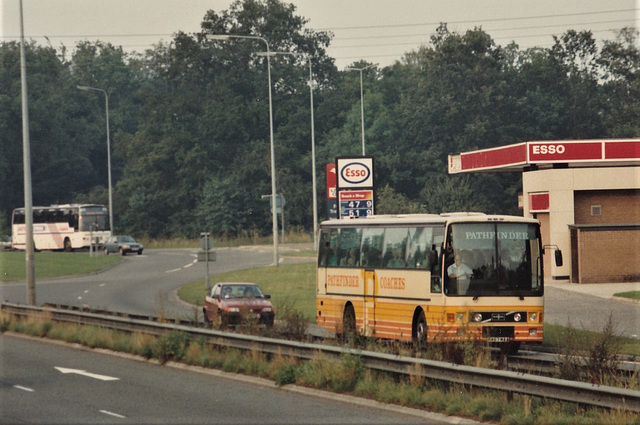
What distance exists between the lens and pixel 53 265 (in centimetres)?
7088

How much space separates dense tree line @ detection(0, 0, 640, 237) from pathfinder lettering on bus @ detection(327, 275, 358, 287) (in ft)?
204

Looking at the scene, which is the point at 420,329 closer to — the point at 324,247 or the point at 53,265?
the point at 324,247

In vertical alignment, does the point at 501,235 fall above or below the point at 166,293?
above

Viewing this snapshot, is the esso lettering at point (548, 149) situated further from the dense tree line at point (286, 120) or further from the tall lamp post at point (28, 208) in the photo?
the dense tree line at point (286, 120)

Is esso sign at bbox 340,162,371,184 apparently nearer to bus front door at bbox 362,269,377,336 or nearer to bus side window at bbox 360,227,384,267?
bus side window at bbox 360,227,384,267

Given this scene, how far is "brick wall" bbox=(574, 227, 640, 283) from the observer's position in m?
44.5

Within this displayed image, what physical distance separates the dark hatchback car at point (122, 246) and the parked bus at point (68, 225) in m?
1.69

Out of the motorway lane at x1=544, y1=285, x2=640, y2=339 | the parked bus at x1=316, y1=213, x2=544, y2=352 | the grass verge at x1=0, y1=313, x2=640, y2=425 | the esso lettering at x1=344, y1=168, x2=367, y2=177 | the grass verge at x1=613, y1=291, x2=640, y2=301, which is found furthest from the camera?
the grass verge at x1=613, y1=291, x2=640, y2=301

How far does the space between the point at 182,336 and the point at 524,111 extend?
77.7 metres

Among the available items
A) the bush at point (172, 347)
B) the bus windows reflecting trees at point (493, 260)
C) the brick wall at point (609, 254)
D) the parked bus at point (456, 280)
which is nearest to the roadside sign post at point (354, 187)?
the parked bus at point (456, 280)

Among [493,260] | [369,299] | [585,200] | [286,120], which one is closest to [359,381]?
[493,260]

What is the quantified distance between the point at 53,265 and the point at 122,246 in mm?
15360

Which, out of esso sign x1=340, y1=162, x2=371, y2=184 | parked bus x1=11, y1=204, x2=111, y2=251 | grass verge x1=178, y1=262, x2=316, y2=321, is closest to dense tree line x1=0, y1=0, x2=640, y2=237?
parked bus x1=11, y1=204, x2=111, y2=251

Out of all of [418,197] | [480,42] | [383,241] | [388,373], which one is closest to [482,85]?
[480,42]
